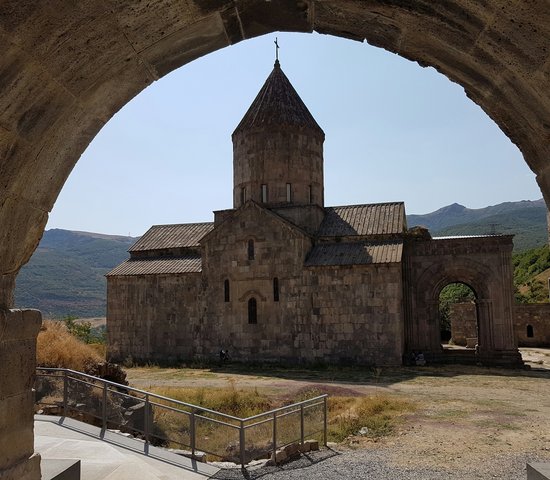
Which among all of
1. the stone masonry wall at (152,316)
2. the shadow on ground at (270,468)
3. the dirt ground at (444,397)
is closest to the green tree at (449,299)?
the dirt ground at (444,397)

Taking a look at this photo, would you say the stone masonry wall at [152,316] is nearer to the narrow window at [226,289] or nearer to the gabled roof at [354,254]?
the narrow window at [226,289]

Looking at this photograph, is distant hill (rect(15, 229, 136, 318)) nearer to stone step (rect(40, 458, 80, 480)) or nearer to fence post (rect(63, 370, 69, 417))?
fence post (rect(63, 370, 69, 417))

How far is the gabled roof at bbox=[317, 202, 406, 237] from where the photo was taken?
69.0ft

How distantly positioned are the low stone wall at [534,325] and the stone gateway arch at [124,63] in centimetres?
2746

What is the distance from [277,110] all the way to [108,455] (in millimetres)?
18611

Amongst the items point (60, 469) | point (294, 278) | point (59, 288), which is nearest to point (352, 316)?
point (294, 278)

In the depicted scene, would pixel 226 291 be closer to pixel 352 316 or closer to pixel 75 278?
pixel 352 316

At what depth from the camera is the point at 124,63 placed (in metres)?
2.98

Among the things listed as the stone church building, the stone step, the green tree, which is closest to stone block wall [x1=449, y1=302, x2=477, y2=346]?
the green tree

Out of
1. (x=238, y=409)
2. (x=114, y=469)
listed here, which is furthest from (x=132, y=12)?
(x=238, y=409)

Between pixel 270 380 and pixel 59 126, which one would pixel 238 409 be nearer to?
pixel 270 380

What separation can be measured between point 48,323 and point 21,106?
13.4 m

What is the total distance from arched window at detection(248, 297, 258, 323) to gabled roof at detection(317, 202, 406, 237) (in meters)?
4.01

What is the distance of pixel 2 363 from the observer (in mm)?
2826
